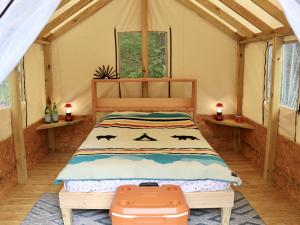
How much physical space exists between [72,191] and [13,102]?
1431 mm

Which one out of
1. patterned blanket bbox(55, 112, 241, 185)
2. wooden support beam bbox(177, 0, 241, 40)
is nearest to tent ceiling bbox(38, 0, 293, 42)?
wooden support beam bbox(177, 0, 241, 40)

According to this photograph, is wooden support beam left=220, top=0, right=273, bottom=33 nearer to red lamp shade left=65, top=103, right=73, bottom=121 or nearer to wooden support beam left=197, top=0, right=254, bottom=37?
wooden support beam left=197, top=0, right=254, bottom=37

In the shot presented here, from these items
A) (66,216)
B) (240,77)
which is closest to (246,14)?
(240,77)

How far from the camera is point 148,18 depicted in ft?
14.6

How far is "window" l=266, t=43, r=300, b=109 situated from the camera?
3.02m

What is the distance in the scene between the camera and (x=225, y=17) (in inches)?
150

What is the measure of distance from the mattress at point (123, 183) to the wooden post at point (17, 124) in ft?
4.23

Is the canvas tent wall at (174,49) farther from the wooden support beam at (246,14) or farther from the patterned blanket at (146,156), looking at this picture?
the patterned blanket at (146,156)

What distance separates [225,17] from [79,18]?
6.68 ft

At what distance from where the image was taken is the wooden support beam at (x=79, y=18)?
13.9ft

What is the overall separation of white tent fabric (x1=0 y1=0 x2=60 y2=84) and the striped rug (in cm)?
180

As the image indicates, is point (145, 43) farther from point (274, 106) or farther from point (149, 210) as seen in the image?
point (149, 210)

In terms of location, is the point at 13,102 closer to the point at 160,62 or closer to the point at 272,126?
the point at 160,62

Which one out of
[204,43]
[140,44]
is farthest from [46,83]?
[204,43]
